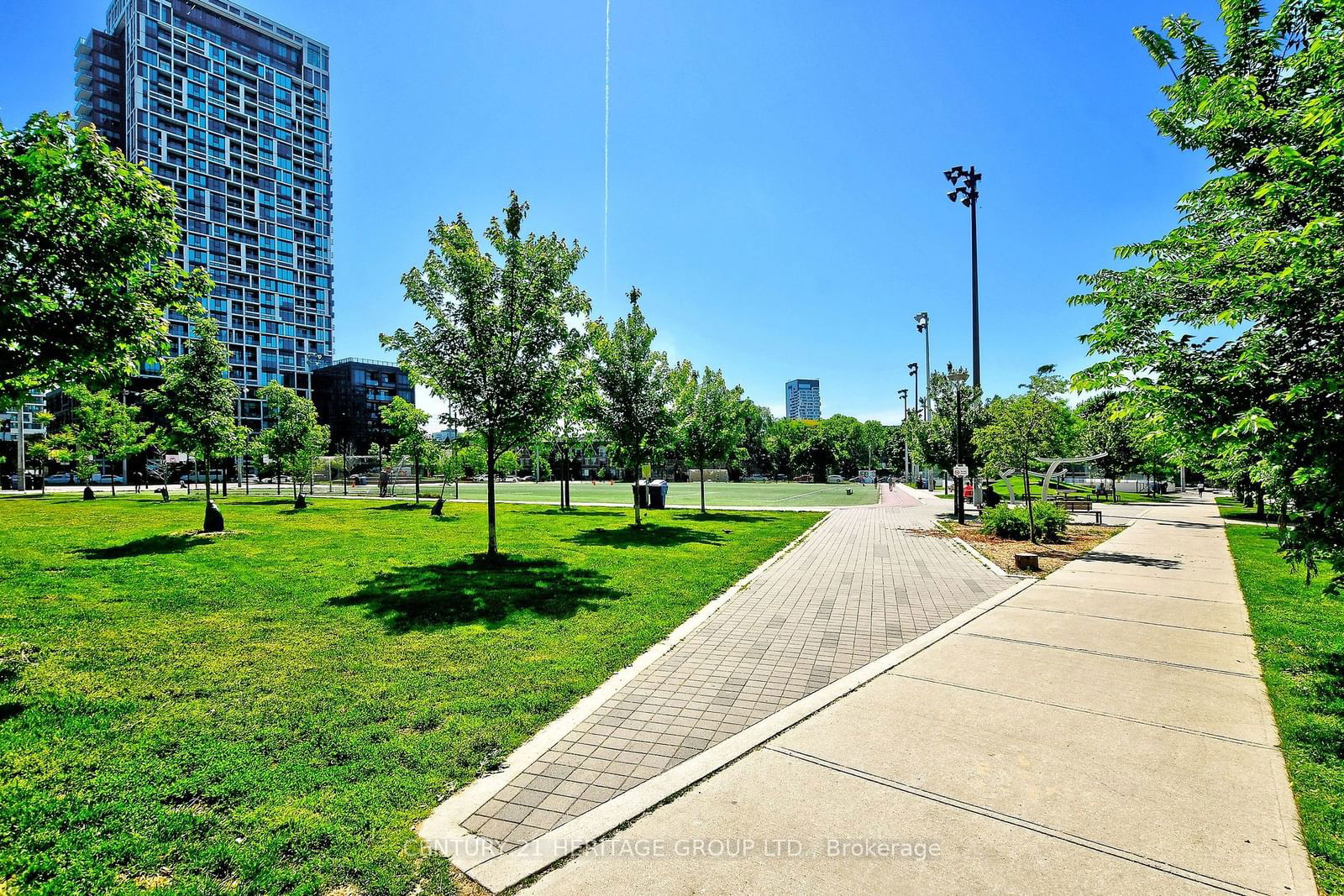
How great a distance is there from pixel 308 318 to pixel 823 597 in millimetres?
121364

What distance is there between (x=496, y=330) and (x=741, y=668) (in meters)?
8.99

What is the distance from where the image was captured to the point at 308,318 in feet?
345

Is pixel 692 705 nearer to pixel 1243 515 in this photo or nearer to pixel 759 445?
pixel 1243 515

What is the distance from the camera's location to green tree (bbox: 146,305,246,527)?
53.5 feet

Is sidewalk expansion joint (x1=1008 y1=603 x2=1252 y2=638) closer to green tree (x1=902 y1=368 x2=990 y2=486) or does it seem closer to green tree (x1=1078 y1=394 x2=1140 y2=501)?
green tree (x1=902 y1=368 x2=990 y2=486)

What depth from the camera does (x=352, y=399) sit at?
4001 inches

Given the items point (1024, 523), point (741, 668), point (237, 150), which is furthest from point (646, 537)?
point (237, 150)

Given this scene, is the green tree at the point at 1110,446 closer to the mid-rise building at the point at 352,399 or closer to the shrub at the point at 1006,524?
the shrub at the point at 1006,524

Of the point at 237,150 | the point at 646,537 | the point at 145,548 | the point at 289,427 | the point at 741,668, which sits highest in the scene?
the point at 237,150

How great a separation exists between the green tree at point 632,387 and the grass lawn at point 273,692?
843 centimetres

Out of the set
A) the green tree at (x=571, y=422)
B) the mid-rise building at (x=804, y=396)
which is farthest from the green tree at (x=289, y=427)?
the mid-rise building at (x=804, y=396)

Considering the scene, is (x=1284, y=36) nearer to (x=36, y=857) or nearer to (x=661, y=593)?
(x=661, y=593)

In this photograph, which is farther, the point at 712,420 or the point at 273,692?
the point at 712,420

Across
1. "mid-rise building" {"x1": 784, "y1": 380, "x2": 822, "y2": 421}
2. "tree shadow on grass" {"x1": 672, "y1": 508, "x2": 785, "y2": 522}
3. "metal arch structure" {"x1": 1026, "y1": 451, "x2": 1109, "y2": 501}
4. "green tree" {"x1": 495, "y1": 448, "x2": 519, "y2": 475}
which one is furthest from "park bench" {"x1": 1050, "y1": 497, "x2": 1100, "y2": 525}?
"mid-rise building" {"x1": 784, "y1": 380, "x2": 822, "y2": 421}
